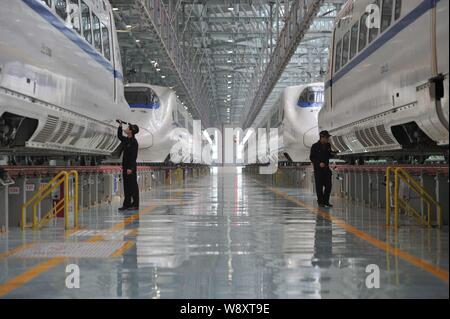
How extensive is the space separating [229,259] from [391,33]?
13.1 feet

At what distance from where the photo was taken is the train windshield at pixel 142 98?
20.7 m

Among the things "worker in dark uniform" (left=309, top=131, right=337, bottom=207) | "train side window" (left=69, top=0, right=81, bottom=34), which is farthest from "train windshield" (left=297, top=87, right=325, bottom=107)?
"train side window" (left=69, top=0, right=81, bottom=34)

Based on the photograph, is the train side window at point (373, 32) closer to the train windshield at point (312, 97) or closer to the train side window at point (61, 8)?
the train side window at point (61, 8)

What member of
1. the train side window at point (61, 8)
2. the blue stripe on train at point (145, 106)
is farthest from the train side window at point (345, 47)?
the blue stripe on train at point (145, 106)

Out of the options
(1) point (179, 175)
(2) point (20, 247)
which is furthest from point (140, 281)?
(1) point (179, 175)

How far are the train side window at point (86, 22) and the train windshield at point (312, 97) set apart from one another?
10452 mm

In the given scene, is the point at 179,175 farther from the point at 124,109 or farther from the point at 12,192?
the point at 12,192

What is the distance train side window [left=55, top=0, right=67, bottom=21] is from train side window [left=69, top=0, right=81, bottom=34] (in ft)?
1.14

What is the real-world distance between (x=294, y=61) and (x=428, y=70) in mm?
37833

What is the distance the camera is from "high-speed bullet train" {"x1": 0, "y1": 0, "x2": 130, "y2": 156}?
7.23 meters

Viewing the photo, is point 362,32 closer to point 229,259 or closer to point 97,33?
point 97,33

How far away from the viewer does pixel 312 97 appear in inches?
817

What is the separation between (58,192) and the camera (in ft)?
36.9

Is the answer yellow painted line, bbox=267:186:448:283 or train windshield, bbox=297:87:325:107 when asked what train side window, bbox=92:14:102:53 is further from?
train windshield, bbox=297:87:325:107
